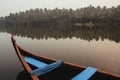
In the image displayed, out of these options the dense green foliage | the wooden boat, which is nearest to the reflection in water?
the wooden boat

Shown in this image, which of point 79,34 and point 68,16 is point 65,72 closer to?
point 79,34

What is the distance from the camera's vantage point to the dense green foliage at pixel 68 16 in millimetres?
88312

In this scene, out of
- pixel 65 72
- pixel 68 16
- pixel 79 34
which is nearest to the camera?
pixel 65 72

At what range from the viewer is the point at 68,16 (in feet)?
370

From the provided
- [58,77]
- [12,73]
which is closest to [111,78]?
[58,77]

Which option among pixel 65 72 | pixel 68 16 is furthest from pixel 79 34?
pixel 68 16

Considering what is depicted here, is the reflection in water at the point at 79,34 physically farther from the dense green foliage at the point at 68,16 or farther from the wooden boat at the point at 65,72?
the dense green foliage at the point at 68,16

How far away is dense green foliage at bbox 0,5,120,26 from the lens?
88312 mm

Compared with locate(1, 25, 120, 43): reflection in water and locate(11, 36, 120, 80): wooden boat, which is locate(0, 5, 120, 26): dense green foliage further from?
locate(11, 36, 120, 80): wooden boat

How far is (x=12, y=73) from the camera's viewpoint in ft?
40.7

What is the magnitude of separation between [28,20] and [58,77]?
129 metres

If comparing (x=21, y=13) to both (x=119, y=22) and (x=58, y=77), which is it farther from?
(x=58, y=77)

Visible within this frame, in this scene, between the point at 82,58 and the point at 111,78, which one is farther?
the point at 82,58

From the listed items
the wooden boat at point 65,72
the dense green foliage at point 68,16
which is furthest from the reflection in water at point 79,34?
the dense green foliage at point 68,16
